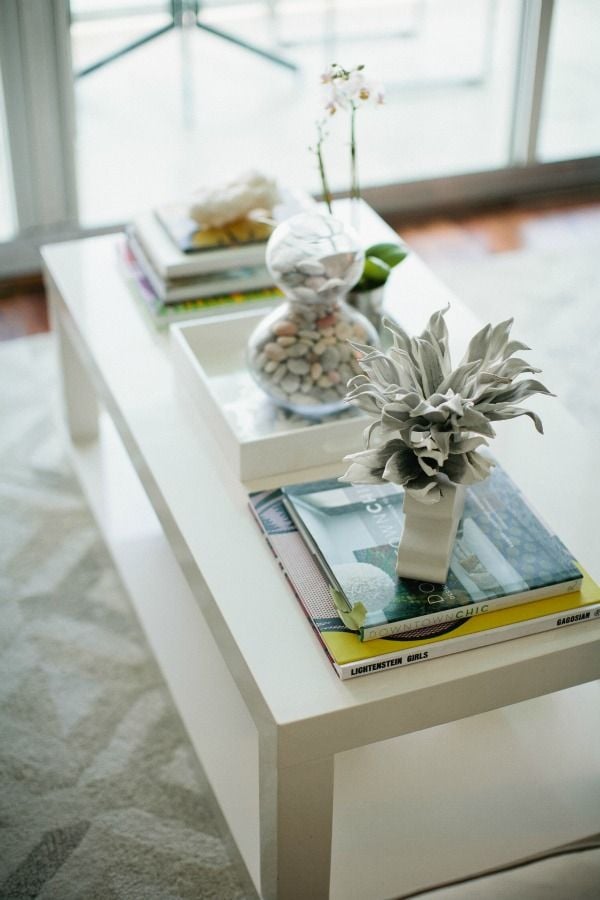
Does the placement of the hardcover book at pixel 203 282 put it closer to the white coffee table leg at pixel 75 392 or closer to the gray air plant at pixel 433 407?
the white coffee table leg at pixel 75 392

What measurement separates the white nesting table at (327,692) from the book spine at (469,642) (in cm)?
1

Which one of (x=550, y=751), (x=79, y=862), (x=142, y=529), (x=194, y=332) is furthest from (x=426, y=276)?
(x=79, y=862)

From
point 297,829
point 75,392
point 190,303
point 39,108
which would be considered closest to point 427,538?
point 297,829

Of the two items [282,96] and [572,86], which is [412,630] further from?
[572,86]

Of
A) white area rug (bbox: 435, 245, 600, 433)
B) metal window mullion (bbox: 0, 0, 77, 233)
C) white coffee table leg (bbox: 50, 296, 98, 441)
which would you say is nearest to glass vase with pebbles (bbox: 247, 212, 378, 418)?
white coffee table leg (bbox: 50, 296, 98, 441)

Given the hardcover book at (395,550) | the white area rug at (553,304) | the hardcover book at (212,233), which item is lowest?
the white area rug at (553,304)

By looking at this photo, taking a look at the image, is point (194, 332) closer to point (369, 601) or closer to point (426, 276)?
point (426, 276)

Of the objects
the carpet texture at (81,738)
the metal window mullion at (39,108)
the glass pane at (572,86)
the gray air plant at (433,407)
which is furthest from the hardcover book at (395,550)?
the glass pane at (572,86)

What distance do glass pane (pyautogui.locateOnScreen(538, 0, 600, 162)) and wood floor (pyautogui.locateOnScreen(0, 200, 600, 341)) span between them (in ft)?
0.60

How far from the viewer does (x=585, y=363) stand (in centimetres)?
253

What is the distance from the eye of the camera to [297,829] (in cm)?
126

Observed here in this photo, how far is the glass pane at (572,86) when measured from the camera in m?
3.15

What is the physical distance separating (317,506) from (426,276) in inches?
28.2

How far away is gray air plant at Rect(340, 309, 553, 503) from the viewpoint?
3.79ft
